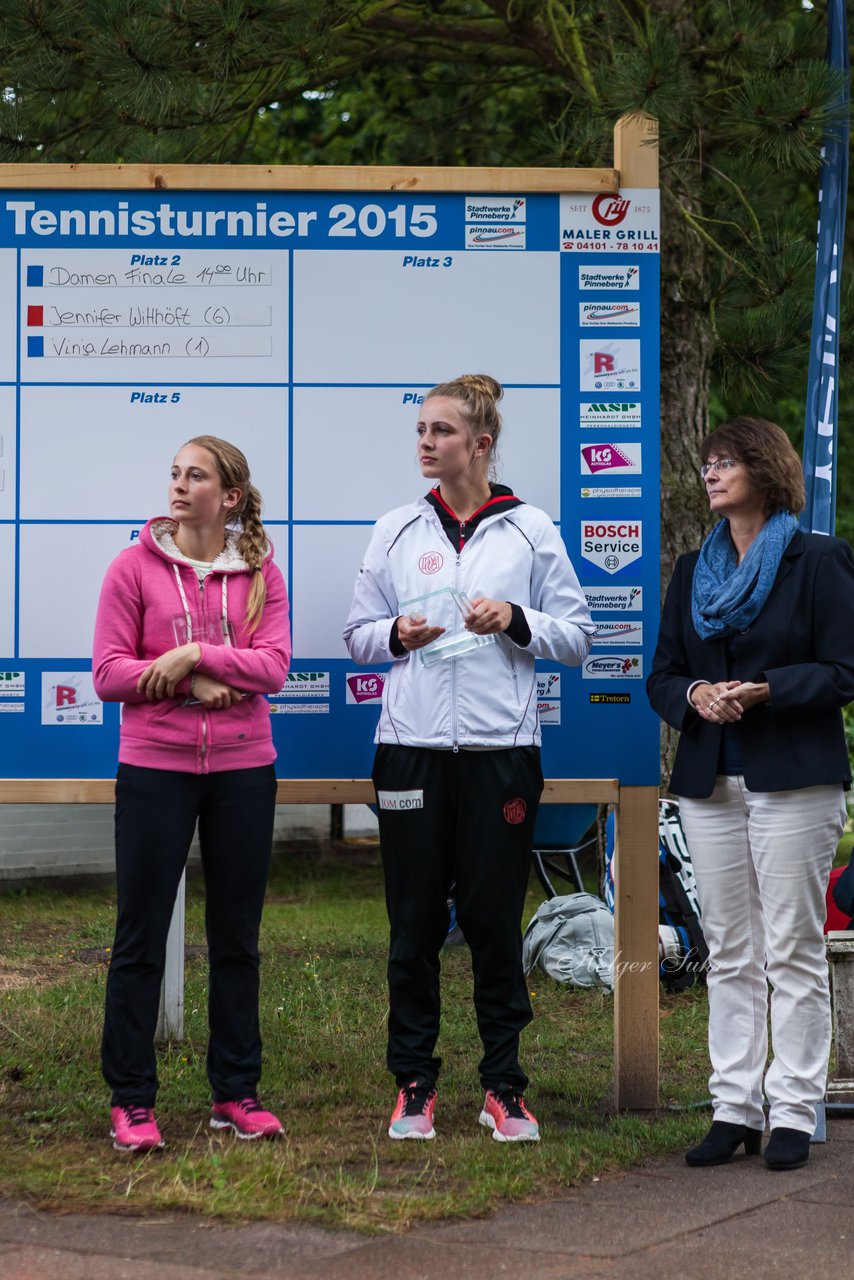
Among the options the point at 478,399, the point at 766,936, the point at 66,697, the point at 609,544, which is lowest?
the point at 766,936

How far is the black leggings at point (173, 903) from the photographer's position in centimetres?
420

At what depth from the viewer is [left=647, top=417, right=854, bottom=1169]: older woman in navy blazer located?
4102 mm

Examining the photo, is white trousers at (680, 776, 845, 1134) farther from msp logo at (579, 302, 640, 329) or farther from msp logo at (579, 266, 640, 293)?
msp logo at (579, 266, 640, 293)

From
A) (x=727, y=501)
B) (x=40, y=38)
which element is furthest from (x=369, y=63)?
(x=727, y=501)

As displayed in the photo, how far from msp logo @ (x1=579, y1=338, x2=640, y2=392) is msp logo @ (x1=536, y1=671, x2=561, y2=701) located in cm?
94

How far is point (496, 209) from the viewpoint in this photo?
16.4ft

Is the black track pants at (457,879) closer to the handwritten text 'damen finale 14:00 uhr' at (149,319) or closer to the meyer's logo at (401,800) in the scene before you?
the meyer's logo at (401,800)

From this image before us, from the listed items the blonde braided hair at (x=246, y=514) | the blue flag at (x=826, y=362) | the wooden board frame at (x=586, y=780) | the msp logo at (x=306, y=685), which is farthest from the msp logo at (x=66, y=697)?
the blue flag at (x=826, y=362)

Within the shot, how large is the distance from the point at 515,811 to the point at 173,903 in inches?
39.6

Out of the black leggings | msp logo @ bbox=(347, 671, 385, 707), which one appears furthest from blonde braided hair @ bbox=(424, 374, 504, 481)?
the black leggings

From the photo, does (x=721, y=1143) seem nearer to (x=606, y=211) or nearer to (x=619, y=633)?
(x=619, y=633)

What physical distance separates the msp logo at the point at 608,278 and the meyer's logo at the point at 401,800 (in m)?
1.80

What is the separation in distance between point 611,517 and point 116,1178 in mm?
2517

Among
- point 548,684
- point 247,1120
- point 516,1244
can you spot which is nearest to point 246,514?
point 548,684
